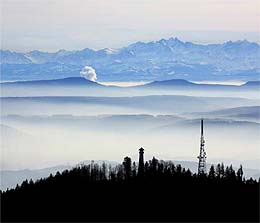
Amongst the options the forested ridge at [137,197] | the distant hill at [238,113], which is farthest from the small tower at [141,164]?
the distant hill at [238,113]

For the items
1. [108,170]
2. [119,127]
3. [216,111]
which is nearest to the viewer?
[108,170]

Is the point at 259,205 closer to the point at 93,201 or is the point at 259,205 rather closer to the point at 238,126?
the point at 93,201

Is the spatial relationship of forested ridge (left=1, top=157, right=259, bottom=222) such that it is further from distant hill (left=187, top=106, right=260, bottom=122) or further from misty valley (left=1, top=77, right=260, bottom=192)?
distant hill (left=187, top=106, right=260, bottom=122)

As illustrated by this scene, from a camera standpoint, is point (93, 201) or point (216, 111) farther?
point (216, 111)

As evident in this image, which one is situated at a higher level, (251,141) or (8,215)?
(251,141)

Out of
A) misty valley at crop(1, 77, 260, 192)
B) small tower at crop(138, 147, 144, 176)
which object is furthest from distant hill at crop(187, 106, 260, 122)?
small tower at crop(138, 147, 144, 176)

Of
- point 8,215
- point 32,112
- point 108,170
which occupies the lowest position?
point 8,215

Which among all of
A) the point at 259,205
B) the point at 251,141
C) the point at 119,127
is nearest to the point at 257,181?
the point at 259,205

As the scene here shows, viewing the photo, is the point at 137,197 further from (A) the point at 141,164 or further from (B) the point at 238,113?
(B) the point at 238,113

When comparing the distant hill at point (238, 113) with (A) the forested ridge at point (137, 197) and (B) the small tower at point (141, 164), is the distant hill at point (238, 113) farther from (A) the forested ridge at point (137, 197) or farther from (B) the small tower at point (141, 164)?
(A) the forested ridge at point (137, 197)
